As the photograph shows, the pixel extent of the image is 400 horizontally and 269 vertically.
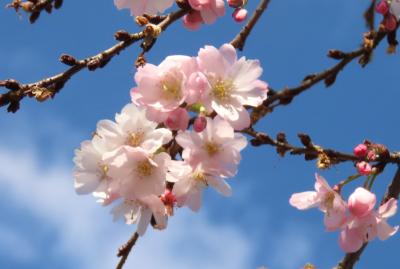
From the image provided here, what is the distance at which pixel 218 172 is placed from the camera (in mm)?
2529

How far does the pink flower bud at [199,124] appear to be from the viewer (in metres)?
2.43

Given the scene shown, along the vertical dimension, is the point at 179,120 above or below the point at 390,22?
below

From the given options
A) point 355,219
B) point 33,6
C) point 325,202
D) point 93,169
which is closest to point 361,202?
point 355,219

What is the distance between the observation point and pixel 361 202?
2.75 metres

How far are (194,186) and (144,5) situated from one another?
0.96m

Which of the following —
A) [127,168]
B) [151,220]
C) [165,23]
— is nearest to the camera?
[127,168]

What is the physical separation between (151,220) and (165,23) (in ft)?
2.69

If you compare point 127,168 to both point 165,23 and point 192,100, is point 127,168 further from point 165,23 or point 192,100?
point 165,23

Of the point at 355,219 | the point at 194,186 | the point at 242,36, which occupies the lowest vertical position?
the point at 194,186

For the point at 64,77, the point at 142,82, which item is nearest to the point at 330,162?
the point at 142,82

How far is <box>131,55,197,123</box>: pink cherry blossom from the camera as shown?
247 cm

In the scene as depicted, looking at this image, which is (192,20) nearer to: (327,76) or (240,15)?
(240,15)

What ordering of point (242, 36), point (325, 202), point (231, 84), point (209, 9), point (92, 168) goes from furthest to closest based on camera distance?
point (242, 36)
point (209, 9)
point (325, 202)
point (231, 84)
point (92, 168)

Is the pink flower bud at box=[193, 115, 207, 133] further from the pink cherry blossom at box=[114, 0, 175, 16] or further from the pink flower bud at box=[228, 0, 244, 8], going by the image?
the pink flower bud at box=[228, 0, 244, 8]
